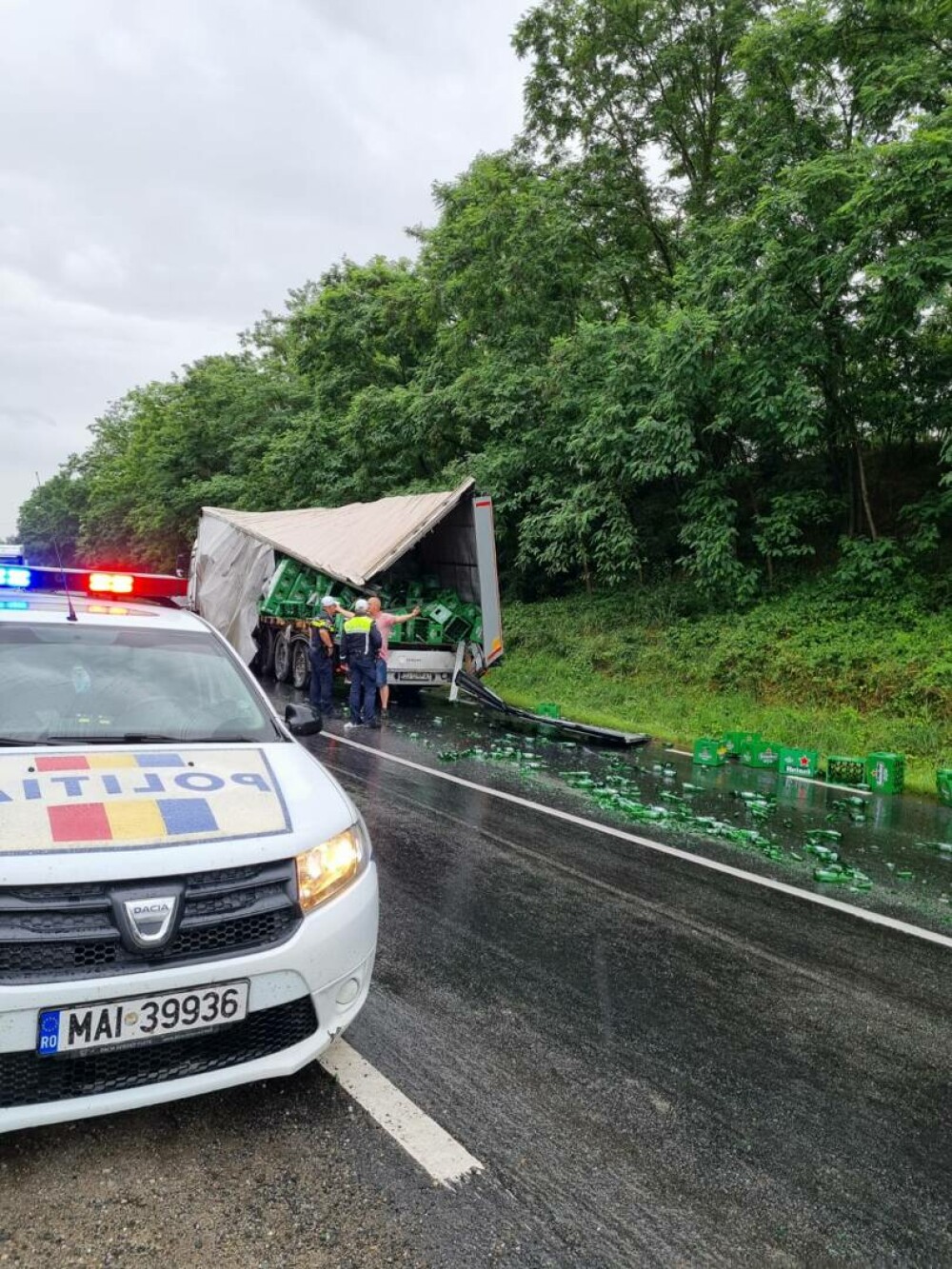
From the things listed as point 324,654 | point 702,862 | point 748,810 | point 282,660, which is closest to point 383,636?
point 324,654

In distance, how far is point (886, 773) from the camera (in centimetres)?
877

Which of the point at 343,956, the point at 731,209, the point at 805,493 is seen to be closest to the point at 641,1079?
the point at 343,956

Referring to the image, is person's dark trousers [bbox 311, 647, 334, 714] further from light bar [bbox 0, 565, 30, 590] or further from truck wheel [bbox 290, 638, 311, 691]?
light bar [bbox 0, 565, 30, 590]

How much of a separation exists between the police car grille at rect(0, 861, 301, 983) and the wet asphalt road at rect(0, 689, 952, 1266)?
2.00 ft

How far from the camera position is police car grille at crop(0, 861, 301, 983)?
229 centimetres

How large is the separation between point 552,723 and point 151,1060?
9.12 m

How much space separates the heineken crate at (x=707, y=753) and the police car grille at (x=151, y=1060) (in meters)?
7.72

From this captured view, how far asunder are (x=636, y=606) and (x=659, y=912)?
39.3 feet

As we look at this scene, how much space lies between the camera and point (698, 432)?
1482cm

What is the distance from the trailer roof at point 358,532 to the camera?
12602 millimetres

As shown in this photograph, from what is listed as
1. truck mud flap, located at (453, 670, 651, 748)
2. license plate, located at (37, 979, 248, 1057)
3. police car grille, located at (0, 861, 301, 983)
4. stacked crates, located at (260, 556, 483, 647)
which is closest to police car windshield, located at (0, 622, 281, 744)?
police car grille, located at (0, 861, 301, 983)

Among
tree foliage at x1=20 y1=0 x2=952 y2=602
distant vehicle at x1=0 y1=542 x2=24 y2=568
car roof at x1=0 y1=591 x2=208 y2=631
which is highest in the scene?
tree foliage at x1=20 y1=0 x2=952 y2=602

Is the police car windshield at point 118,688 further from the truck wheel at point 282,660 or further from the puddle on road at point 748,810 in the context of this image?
the truck wheel at point 282,660

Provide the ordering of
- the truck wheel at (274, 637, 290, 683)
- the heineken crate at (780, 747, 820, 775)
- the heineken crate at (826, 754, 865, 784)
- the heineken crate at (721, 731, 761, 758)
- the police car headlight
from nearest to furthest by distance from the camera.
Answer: the police car headlight
the heineken crate at (826, 754, 865, 784)
the heineken crate at (780, 747, 820, 775)
the heineken crate at (721, 731, 761, 758)
the truck wheel at (274, 637, 290, 683)
